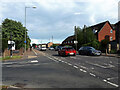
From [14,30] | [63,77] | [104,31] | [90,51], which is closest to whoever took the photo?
[63,77]

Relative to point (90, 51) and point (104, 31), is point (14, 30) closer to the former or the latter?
point (90, 51)

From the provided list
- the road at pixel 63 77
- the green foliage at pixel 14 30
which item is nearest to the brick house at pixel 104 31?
the green foliage at pixel 14 30

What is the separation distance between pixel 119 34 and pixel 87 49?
51.4 feet

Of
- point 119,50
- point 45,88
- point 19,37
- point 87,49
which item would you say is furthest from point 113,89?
point 19,37

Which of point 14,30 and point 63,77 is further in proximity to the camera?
point 14,30

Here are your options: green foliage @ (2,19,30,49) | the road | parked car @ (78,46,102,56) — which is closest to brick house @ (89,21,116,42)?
parked car @ (78,46,102,56)

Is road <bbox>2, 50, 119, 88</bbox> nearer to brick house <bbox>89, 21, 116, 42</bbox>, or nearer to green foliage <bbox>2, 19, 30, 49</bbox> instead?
green foliage <bbox>2, 19, 30, 49</bbox>

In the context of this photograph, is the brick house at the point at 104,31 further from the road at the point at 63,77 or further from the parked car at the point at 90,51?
the road at the point at 63,77

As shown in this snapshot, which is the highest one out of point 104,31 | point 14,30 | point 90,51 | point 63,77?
point 104,31

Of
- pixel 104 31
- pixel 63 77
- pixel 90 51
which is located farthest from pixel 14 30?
pixel 63 77

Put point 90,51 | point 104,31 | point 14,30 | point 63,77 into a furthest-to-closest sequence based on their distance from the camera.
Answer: point 104,31 < point 14,30 < point 90,51 < point 63,77

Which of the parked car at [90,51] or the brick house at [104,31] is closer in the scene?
the parked car at [90,51]

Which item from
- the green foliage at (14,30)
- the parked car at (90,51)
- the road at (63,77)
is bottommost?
the road at (63,77)

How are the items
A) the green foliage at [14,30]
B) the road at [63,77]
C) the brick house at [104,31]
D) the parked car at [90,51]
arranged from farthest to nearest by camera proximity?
1. the brick house at [104,31]
2. the green foliage at [14,30]
3. the parked car at [90,51]
4. the road at [63,77]
